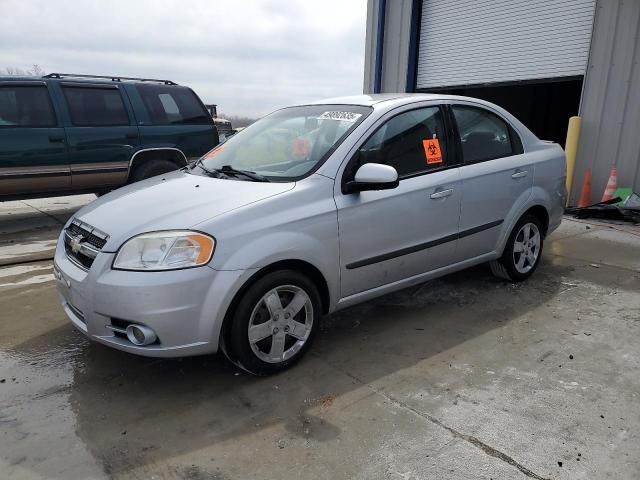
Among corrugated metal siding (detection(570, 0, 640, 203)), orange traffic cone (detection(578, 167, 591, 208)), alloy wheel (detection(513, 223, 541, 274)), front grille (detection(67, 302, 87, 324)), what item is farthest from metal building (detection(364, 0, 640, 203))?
front grille (detection(67, 302, 87, 324))

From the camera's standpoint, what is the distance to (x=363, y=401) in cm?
278

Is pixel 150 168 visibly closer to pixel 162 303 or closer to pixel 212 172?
pixel 212 172

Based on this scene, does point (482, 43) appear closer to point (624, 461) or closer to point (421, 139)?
point (421, 139)

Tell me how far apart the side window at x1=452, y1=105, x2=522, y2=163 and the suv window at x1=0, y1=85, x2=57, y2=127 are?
17.1 ft

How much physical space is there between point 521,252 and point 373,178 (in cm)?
214

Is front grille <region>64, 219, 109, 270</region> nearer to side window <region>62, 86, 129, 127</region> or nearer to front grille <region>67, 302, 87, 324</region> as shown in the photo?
front grille <region>67, 302, 87, 324</region>

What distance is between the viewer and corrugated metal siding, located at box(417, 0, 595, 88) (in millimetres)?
7914

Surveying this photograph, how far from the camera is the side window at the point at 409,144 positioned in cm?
340

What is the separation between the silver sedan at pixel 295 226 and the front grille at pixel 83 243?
1cm

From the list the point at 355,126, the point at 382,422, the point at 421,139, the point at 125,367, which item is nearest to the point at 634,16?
the point at 421,139

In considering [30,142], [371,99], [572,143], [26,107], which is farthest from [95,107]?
[572,143]

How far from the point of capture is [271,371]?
2.98m

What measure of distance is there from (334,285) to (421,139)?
1319mm

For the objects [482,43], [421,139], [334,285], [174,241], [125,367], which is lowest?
[125,367]
